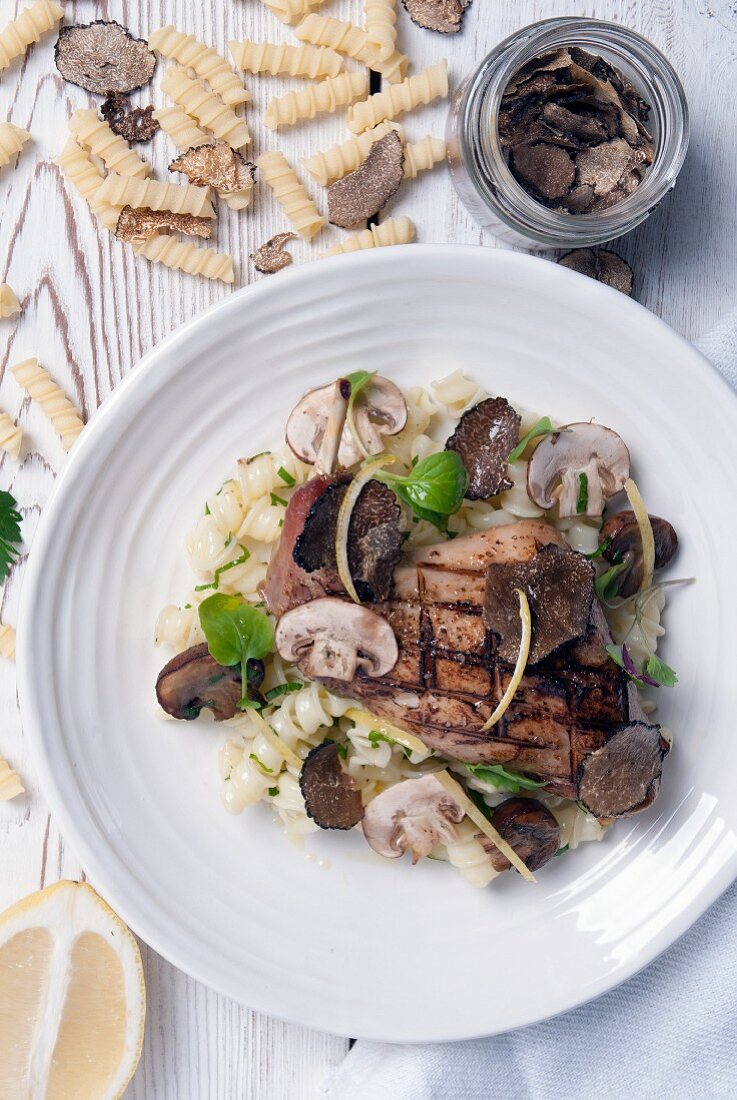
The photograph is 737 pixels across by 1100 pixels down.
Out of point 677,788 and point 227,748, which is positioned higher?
point 227,748

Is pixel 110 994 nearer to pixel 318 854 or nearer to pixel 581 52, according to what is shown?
pixel 318 854

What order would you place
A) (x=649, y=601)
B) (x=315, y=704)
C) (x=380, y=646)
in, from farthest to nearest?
(x=649, y=601)
(x=315, y=704)
(x=380, y=646)

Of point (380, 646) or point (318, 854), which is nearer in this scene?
point (380, 646)

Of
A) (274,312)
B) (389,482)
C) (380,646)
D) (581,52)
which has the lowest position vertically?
(380,646)

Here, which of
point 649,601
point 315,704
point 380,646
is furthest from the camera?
point 649,601

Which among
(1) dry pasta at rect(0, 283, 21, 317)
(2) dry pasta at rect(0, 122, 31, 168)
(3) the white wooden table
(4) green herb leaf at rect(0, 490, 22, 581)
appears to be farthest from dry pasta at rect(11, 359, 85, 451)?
(2) dry pasta at rect(0, 122, 31, 168)

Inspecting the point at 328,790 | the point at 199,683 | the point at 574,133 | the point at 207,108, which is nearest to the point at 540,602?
the point at 328,790

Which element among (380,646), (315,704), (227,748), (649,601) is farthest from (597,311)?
(227,748)
